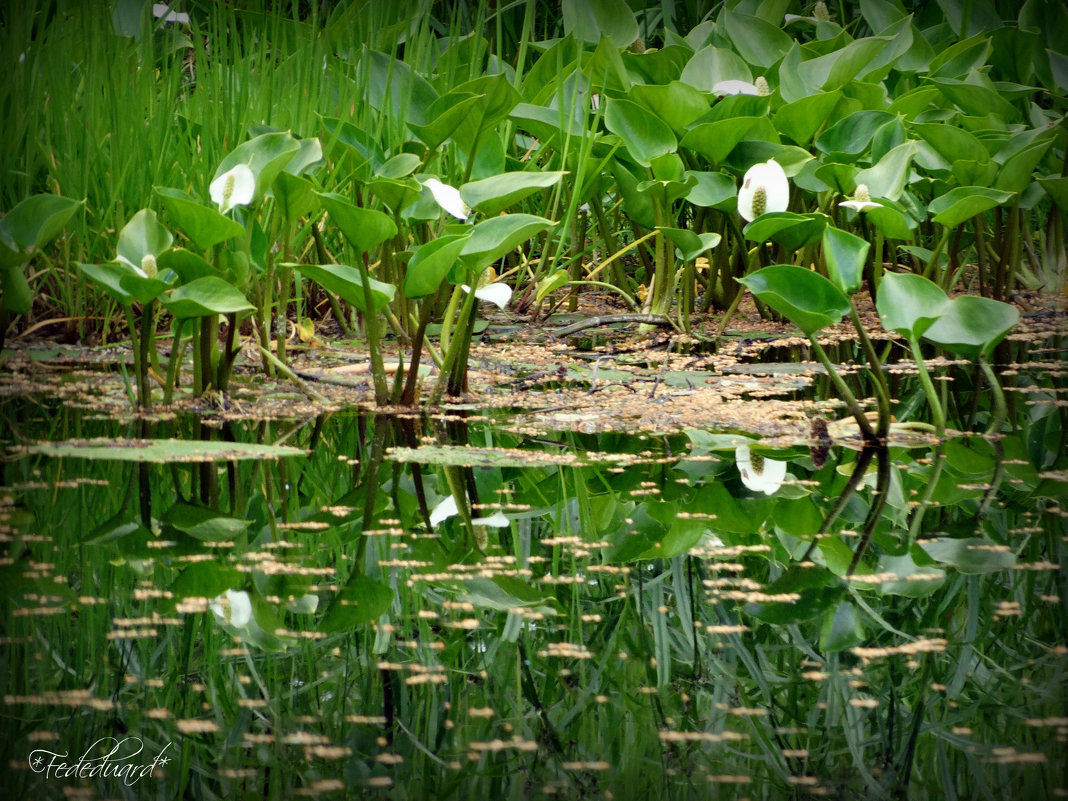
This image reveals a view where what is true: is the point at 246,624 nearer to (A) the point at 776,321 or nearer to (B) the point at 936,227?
(A) the point at 776,321

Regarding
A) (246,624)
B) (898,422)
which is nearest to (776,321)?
(898,422)

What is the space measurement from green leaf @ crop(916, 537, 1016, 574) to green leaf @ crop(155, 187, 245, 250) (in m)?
0.98

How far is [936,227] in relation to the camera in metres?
2.87

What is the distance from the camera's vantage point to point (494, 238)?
1.48 meters

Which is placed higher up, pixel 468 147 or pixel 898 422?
pixel 468 147

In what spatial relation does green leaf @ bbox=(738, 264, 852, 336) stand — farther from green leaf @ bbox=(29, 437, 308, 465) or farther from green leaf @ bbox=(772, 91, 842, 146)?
green leaf @ bbox=(772, 91, 842, 146)

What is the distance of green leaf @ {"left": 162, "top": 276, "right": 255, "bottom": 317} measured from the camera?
4.74ft

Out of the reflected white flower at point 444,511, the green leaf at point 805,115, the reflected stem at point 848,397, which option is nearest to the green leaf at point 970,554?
the reflected stem at point 848,397

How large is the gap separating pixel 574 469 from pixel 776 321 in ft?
Answer: 4.76

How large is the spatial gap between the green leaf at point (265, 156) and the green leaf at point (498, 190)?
0.89 ft

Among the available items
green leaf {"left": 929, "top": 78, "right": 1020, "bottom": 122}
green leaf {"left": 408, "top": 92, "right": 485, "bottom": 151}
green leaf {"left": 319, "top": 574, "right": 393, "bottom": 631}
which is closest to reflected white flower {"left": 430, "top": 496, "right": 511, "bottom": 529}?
green leaf {"left": 319, "top": 574, "right": 393, "bottom": 631}

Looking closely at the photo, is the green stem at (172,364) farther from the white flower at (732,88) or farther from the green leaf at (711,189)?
the white flower at (732,88)

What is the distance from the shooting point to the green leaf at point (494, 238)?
57.0 inches

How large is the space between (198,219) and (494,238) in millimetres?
411
